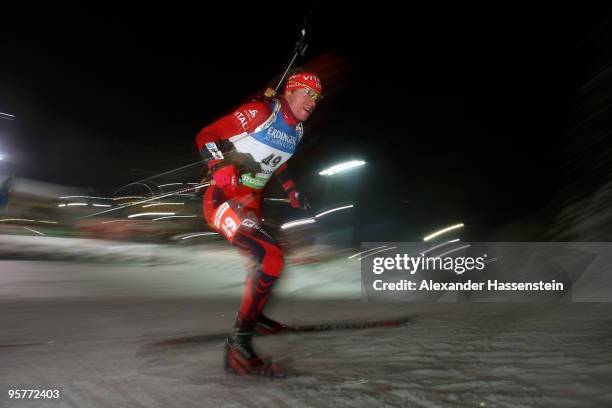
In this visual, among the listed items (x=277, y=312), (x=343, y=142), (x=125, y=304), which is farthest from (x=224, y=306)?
(x=343, y=142)

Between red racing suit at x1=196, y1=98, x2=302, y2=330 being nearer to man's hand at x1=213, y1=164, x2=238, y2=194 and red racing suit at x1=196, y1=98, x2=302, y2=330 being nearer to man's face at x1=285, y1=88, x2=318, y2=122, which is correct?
man's face at x1=285, y1=88, x2=318, y2=122

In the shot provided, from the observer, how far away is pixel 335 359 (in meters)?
3.29

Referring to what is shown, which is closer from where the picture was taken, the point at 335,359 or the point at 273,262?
the point at 335,359

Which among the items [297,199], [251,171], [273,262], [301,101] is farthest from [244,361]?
[301,101]

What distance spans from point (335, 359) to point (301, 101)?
2028mm

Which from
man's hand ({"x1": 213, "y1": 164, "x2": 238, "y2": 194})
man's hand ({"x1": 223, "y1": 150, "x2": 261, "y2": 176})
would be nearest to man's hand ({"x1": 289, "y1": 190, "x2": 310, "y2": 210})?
man's hand ({"x1": 223, "y1": 150, "x2": 261, "y2": 176})

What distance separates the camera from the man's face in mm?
3912

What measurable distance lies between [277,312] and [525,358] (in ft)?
10.0

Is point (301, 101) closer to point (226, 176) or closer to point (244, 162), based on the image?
point (244, 162)

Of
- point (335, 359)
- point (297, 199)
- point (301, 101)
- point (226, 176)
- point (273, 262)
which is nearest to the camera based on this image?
point (335, 359)

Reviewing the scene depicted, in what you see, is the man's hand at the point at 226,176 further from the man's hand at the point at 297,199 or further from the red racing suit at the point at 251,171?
the man's hand at the point at 297,199

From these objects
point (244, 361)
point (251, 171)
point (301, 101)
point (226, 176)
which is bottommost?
point (244, 361)

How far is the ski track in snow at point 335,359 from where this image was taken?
255 centimetres

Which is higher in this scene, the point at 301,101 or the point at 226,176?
the point at 301,101
